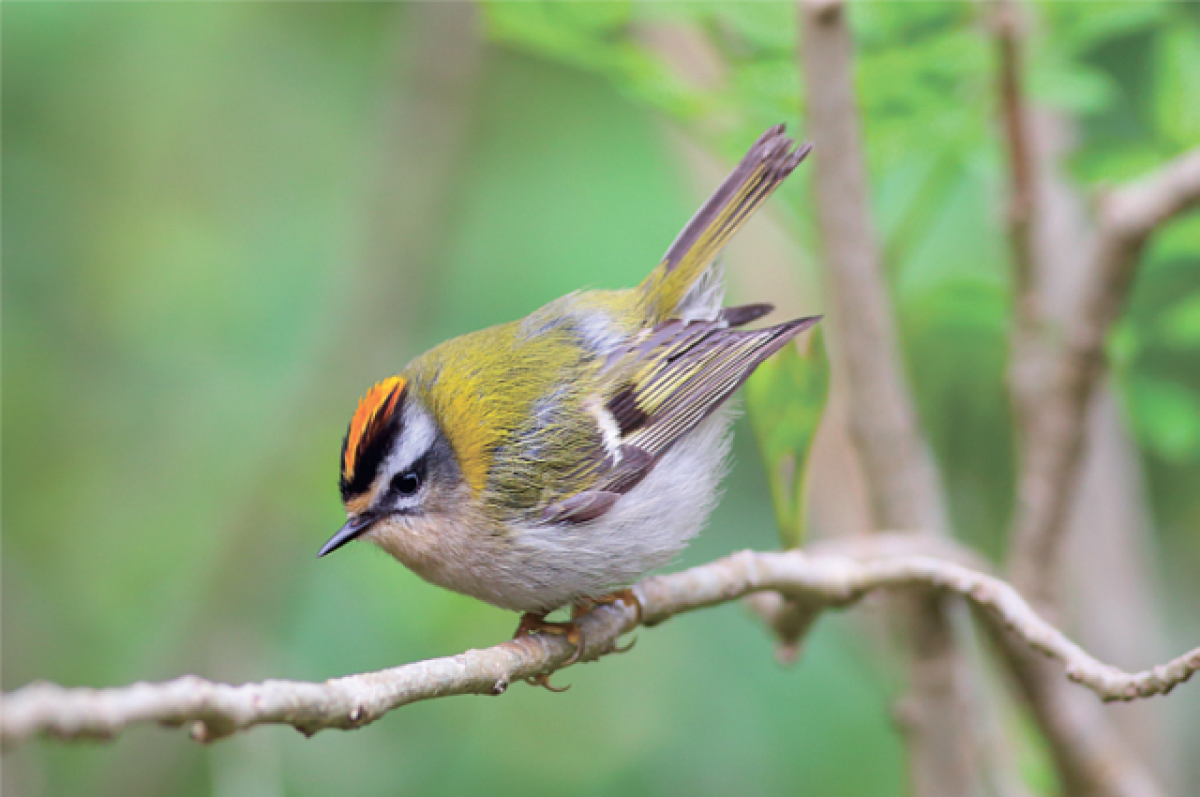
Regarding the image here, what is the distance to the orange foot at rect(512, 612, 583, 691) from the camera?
7.13 ft

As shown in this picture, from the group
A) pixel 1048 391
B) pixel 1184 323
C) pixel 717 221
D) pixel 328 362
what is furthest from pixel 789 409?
pixel 328 362

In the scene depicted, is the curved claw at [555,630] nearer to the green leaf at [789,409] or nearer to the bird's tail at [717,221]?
the green leaf at [789,409]

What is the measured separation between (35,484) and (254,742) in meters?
1.85

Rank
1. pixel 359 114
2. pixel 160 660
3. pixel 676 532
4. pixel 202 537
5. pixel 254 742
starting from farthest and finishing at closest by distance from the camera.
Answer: pixel 359 114, pixel 202 537, pixel 160 660, pixel 254 742, pixel 676 532

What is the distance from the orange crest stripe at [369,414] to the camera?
2.23 meters

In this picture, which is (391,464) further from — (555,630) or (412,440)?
(555,630)

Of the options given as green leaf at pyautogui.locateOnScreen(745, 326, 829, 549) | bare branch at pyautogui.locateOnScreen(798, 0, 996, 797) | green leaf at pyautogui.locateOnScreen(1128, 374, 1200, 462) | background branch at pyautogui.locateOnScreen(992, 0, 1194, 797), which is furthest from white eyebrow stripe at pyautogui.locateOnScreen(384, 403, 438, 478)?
green leaf at pyautogui.locateOnScreen(1128, 374, 1200, 462)

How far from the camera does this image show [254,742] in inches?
117

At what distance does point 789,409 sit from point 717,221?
75 cm

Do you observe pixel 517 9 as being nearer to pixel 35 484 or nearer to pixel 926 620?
pixel 926 620

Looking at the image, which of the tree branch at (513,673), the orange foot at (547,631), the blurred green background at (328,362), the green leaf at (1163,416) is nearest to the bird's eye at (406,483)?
the orange foot at (547,631)

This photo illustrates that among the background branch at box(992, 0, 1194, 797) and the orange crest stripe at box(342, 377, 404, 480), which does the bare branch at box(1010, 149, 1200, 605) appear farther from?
the orange crest stripe at box(342, 377, 404, 480)

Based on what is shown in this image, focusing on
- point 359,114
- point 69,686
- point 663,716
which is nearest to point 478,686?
point 663,716

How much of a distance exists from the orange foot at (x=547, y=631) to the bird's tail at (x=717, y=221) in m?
0.78
